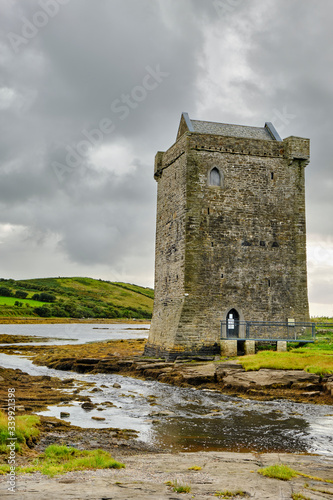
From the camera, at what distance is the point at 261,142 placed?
96.8 feet

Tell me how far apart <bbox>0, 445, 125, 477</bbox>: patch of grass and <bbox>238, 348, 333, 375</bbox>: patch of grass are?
12.3 m

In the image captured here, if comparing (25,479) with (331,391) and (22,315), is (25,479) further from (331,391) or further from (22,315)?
(22,315)

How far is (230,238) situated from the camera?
28281mm

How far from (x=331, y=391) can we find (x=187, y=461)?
989 centimetres

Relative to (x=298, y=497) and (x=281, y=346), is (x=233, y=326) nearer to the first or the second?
(x=281, y=346)

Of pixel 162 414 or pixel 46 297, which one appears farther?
pixel 46 297

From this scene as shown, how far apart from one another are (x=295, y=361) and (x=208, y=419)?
7352 millimetres

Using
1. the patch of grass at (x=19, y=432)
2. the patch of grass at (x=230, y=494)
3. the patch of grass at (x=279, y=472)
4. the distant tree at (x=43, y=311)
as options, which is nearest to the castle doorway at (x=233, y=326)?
the patch of grass at (x=19, y=432)

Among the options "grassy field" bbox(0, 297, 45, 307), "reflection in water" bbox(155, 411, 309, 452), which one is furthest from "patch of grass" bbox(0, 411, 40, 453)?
"grassy field" bbox(0, 297, 45, 307)

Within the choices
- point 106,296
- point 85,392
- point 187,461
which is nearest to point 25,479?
point 187,461

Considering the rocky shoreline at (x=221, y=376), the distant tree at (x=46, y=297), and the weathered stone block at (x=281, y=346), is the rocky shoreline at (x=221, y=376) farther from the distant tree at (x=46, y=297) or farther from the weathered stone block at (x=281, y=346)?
the distant tree at (x=46, y=297)

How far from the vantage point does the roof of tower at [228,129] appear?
101 feet

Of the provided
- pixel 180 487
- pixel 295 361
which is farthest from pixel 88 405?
pixel 180 487

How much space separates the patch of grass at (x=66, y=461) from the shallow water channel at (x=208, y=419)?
9.23ft
